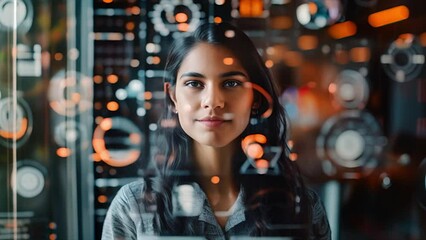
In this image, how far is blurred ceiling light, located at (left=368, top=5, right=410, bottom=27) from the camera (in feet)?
2.97

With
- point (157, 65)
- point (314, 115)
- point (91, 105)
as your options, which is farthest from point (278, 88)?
point (91, 105)

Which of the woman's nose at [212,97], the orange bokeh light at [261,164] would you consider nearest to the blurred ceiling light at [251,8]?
the woman's nose at [212,97]

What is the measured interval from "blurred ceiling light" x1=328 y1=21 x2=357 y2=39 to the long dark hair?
5.2 inches

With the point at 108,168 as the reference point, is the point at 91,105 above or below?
above

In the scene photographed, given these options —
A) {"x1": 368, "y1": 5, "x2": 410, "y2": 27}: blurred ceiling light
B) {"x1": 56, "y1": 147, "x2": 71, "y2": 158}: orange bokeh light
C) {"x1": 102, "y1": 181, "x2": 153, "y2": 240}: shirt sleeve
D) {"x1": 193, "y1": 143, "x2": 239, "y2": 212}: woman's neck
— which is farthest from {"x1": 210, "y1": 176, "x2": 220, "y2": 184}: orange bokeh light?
{"x1": 368, "y1": 5, "x2": 410, "y2": 27}: blurred ceiling light

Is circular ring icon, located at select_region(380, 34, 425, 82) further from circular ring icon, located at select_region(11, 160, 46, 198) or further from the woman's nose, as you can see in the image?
circular ring icon, located at select_region(11, 160, 46, 198)

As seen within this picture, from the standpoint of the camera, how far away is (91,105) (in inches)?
35.1

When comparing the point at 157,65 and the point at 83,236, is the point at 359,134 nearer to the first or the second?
the point at 157,65

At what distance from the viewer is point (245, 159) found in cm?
90

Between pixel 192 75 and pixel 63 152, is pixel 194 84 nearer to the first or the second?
pixel 192 75

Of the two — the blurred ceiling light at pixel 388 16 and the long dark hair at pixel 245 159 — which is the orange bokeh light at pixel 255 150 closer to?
the long dark hair at pixel 245 159

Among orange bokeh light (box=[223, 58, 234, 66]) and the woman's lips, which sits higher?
orange bokeh light (box=[223, 58, 234, 66])

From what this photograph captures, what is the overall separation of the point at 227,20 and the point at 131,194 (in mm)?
335

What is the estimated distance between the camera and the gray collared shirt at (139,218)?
896 mm
